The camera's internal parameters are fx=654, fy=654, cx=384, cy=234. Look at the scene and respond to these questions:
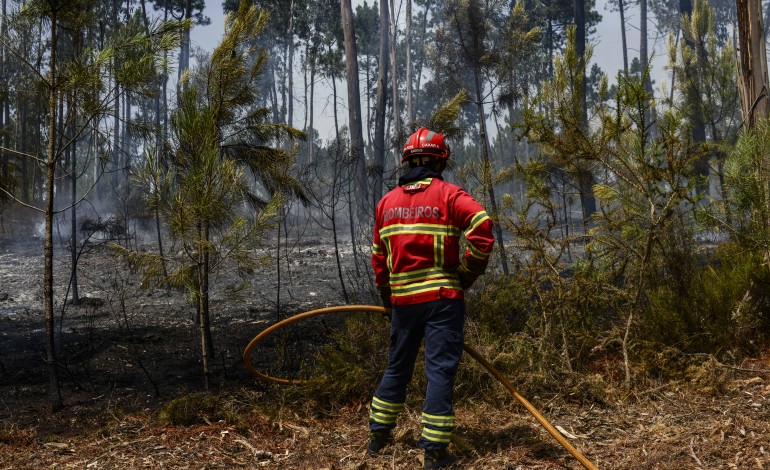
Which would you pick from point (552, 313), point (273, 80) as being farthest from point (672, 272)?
point (273, 80)

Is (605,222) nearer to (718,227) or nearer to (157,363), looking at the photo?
(718,227)

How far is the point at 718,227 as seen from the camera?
638cm

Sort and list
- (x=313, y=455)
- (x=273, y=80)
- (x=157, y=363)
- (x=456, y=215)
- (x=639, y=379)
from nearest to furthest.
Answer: (x=456, y=215)
(x=313, y=455)
(x=639, y=379)
(x=157, y=363)
(x=273, y=80)

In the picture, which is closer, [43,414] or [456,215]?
[456,215]

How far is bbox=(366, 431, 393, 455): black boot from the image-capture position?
420cm

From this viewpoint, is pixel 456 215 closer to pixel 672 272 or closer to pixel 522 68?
pixel 672 272

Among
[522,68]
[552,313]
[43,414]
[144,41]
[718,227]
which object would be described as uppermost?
[522,68]

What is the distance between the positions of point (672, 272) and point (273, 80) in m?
42.1

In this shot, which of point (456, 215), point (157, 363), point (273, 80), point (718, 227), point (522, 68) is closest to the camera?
point (456, 215)

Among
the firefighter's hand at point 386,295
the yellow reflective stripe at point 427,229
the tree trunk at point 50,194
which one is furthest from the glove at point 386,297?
the tree trunk at point 50,194

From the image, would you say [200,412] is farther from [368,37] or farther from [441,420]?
[368,37]

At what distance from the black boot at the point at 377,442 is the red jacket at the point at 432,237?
863mm

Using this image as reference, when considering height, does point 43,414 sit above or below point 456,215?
below

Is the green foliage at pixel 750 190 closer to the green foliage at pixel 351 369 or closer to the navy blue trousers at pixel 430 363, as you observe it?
the green foliage at pixel 351 369
